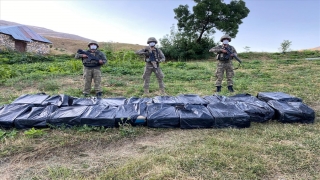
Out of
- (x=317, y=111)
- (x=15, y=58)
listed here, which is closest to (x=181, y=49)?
(x=15, y=58)

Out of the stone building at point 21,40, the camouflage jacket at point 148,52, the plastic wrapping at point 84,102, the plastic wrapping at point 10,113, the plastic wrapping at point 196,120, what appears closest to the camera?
the plastic wrapping at point 10,113

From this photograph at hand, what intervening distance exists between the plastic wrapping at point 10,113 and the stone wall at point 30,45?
56.9 ft

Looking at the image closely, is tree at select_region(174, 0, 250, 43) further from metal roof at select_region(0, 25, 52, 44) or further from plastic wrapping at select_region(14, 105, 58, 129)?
plastic wrapping at select_region(14, 105, 58, 129)

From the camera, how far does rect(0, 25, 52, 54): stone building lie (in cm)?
1768

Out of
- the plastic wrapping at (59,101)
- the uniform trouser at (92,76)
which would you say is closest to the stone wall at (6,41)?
the uniform trouser at (92,76)

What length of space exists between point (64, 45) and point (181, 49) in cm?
1421

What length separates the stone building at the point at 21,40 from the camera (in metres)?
17.7

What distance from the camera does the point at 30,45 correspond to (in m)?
19.5

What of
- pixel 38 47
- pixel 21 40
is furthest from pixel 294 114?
pixel 38 47

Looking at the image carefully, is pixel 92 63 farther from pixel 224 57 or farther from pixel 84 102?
pixel 224 57

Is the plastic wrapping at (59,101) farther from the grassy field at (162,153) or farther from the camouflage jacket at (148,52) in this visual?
the camouflage jacket at (148,52)

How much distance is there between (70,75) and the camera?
7844 millimetres

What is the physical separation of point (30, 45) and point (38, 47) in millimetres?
785

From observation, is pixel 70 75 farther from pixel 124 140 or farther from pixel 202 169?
pixel 202 169
